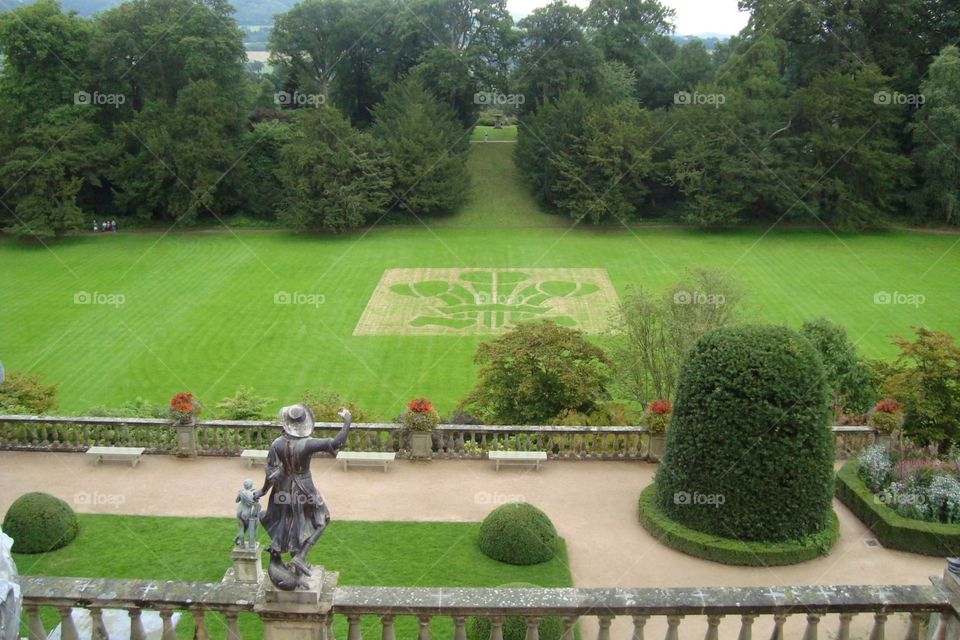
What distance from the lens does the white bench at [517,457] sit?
69.2ft

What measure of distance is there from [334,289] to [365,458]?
104 feet

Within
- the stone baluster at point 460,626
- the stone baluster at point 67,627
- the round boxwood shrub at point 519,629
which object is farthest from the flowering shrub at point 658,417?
the stone baluster at point 67,627

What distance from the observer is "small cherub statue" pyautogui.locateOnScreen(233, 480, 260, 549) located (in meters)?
14.5

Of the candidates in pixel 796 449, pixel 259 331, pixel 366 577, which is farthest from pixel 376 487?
pixel 259 331

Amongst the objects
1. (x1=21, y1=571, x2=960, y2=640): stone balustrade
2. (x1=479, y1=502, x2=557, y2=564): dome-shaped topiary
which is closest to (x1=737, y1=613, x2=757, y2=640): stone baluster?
(x1=21, y1=571, x2=960, y2=640): stone balustrade

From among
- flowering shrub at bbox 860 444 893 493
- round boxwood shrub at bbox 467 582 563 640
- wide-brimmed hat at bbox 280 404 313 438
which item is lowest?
round boxwood shrub at bbox 467 582 563 640

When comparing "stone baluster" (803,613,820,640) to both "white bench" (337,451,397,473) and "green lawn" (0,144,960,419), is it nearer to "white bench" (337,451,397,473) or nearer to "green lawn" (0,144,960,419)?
"white bench" (337,451,397,473)

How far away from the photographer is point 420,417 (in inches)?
846

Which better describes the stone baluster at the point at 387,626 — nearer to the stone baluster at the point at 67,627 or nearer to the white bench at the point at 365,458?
the stone baluster at the point at 67,627

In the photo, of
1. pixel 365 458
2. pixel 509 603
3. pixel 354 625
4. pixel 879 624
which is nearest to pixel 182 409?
pixel 365 458

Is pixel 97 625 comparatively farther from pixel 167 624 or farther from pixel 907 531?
pixel 907 531

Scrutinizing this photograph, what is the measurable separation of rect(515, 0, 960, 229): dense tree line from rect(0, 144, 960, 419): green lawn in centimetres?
281

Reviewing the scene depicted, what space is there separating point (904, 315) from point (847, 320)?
9.70ft

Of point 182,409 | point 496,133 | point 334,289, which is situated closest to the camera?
point 182,409
